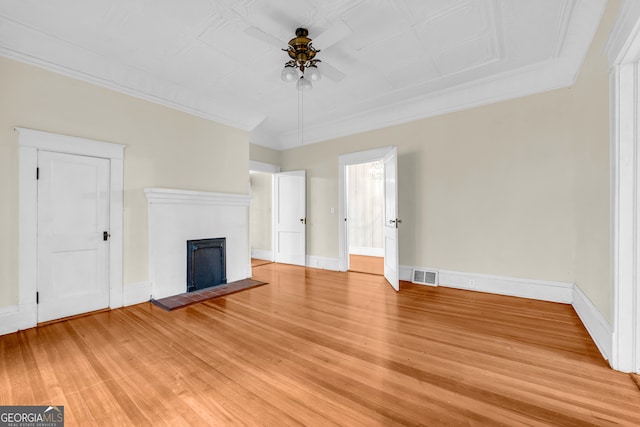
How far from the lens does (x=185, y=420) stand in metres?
1.47

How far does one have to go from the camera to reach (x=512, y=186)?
3.63m

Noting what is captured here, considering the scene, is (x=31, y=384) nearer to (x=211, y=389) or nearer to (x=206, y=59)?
(x=211, y=389)

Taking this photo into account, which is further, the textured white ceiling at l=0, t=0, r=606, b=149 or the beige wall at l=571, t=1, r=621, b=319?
the textured white ceiling at l=0, t=0, r=606, b=149

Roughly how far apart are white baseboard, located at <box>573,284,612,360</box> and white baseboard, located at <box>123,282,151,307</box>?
4.58 meters

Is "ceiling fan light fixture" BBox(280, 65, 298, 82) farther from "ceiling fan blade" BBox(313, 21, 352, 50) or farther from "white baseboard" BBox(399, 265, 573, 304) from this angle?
"white baseboard" BBox(399, 265, 573, 304)

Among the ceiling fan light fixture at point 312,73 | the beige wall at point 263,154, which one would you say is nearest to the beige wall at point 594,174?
the ceiling fan light fixture at point 312,73

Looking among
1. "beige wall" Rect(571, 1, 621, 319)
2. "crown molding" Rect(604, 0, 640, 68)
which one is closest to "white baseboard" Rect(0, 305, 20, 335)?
"beige wall" Rect(571, 1, 621, 319)

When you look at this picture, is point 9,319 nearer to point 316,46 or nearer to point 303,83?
point 303,83

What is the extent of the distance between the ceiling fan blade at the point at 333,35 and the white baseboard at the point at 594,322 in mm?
3023

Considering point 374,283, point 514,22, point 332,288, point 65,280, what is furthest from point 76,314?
point 514,22

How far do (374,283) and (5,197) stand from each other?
175 inches

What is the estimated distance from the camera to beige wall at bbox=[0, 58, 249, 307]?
8.58ft

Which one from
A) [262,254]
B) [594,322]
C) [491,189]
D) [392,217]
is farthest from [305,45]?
[262,254]

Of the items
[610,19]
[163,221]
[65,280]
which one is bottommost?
[65,280]
